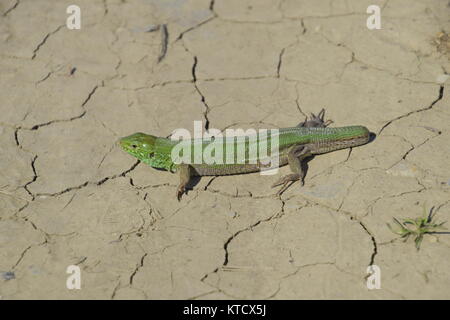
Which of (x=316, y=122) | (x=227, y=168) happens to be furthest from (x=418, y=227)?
(x=227, y=168)

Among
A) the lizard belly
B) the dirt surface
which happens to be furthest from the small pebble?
the lizard belly

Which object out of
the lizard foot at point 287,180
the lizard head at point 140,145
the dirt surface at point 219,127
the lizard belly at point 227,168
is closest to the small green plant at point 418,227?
the dirt surface at point 219,127

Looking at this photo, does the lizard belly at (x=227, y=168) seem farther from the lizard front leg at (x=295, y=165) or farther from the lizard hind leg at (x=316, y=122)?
the lizard hind leg at (x=316, y=122)

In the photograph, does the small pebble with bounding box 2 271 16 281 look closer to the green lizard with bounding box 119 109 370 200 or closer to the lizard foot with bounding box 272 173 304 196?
the green lizard with bounding box 119 109 370 200

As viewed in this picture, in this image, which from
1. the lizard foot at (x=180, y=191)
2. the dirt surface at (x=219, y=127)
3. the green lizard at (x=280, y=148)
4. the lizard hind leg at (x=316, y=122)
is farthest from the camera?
the lizard hind leg at (x=316, y=122)

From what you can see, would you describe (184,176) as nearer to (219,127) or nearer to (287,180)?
(219,127)

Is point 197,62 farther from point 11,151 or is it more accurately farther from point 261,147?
point 11,151
